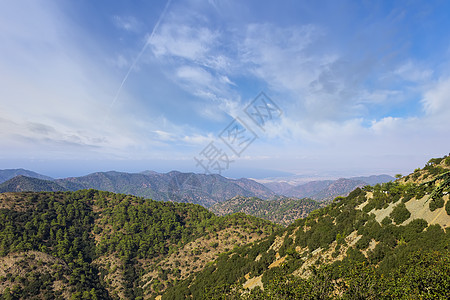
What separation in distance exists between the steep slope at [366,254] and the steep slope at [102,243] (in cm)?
4616

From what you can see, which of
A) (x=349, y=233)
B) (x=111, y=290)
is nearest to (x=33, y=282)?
(x=111, y=290)

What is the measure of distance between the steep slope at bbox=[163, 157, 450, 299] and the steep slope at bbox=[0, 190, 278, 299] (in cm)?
4616

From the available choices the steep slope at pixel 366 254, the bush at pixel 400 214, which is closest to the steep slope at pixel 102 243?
the steep slope at pixel 366 254

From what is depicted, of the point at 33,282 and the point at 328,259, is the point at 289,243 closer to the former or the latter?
the point at 328,259

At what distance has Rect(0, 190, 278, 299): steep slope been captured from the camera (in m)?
70.4

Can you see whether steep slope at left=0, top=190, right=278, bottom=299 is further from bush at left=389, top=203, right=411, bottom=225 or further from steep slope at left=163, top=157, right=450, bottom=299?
bush at left=389, top=203, right=411, bottom=225

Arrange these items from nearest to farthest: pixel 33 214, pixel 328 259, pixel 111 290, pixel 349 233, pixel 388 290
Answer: pixel 388 290 → pixel 328 259 → pixel 349 233 → pixel 111 290 → pixel 33 214

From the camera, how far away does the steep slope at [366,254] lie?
13188 mm

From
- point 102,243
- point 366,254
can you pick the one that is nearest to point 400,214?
point 366,254

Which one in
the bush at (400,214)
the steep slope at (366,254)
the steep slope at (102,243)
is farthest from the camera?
the steep slope at (102,243)

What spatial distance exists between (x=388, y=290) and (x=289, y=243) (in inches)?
1154

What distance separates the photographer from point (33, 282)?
214 ft

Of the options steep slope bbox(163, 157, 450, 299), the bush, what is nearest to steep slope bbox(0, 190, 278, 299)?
steep slope bbox(163, 157, 450, 299)

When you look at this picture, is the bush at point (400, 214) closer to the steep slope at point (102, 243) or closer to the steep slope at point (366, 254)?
the steep slope at point (366, 254)
